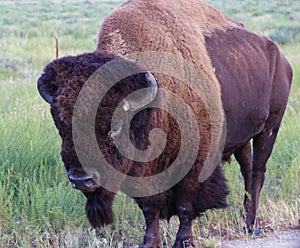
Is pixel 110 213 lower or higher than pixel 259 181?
higher

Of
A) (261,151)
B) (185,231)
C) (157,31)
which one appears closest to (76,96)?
(157,31)

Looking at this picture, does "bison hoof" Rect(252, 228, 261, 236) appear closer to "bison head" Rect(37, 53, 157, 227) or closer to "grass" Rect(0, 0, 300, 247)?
"grass" Rect(0, 0, 300, 247)

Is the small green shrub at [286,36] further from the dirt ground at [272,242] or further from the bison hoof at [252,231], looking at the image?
the dirt ground at [272,242]

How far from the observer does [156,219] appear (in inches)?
170

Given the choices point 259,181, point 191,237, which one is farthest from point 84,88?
point 259,181

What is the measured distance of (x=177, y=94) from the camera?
394cm

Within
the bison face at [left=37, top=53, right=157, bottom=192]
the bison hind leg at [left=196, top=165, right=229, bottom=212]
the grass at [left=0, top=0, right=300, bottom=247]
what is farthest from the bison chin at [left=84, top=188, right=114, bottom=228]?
the bison hind leg at [left=196, top=165, right=229, bottom=212]

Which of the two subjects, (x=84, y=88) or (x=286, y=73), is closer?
(x=84, y=88)

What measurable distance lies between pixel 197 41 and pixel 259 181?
1.64 m

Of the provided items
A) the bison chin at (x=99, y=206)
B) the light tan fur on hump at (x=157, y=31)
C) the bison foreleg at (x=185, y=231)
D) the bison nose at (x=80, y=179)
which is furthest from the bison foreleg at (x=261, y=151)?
the bison nose at (x=80, y=179)

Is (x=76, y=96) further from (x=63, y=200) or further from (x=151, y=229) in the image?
(x=63, y=200)

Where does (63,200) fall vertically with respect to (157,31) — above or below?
below

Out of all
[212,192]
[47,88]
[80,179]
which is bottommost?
[212,192]

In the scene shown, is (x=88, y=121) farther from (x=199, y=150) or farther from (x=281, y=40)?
(x=281, y=40)
